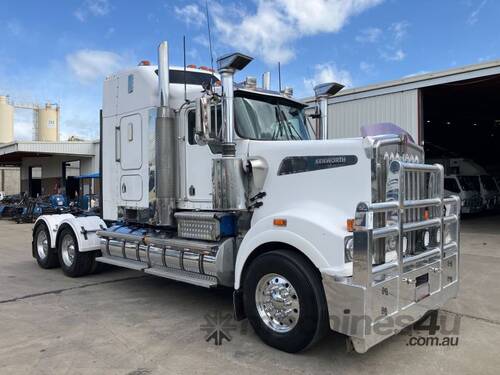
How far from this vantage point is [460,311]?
5.89 meters

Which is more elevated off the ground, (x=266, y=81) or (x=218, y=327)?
(x=266, y=81)

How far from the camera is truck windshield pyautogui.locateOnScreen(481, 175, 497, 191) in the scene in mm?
21809

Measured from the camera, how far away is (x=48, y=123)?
58.9 m

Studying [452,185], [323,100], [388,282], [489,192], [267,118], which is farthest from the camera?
[489,192]

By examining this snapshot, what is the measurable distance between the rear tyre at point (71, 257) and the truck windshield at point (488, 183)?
64.1ft

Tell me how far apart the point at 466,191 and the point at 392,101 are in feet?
27.1

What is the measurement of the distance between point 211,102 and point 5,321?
3.63 meters

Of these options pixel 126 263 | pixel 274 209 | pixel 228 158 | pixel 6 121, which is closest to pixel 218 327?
pixel 274 209

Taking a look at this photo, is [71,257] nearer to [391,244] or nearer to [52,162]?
[391,244]

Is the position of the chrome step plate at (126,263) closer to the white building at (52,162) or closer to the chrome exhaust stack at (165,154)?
the chrome exhaust stack at (165,154)

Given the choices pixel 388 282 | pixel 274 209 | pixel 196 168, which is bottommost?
pixel 388 282

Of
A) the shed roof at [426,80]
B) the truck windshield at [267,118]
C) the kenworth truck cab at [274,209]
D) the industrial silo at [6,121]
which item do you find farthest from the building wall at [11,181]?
the truck windshield at [267,118]

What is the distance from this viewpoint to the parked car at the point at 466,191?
19.9 m

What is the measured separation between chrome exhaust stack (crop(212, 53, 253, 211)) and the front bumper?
1517mm
